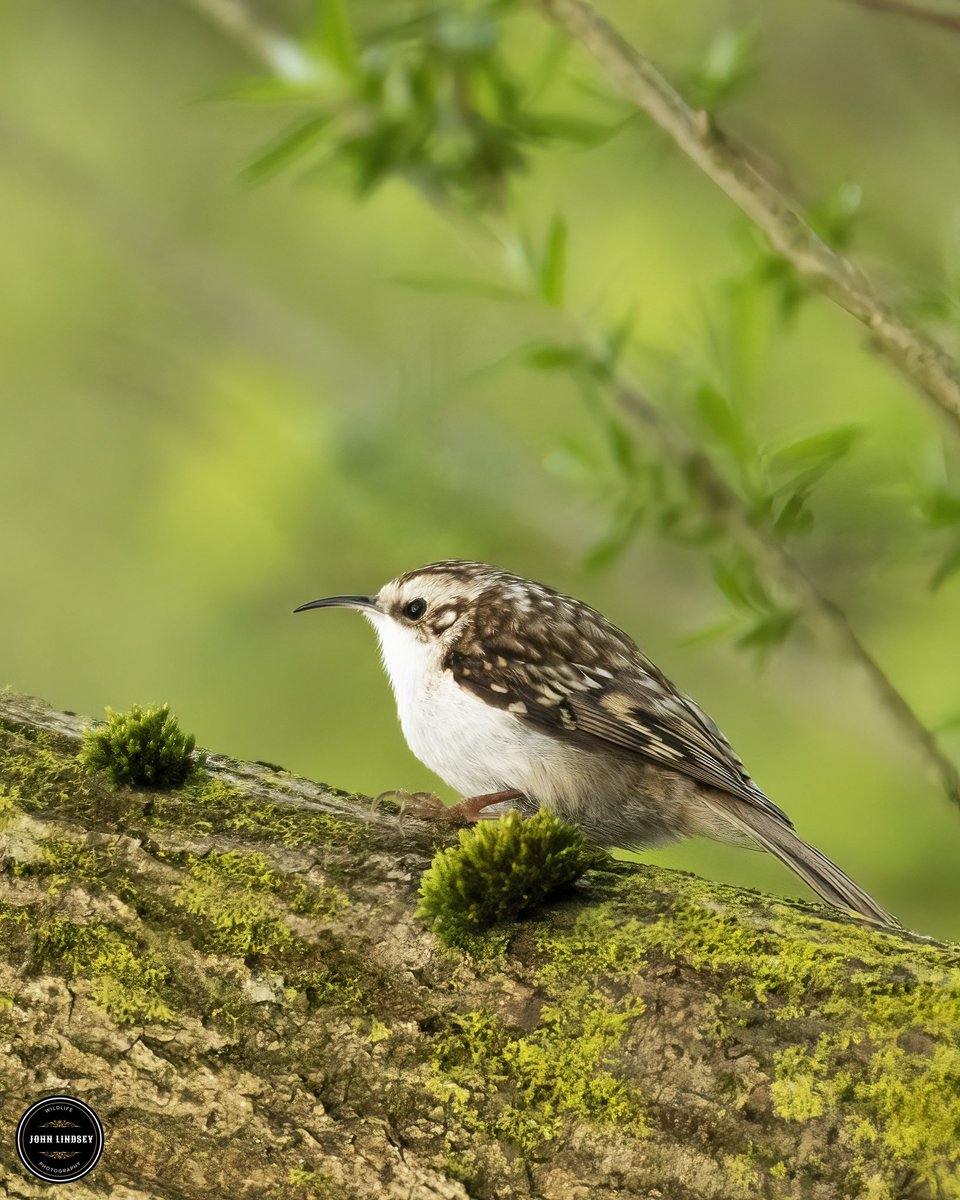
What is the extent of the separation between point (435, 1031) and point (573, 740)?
97cm

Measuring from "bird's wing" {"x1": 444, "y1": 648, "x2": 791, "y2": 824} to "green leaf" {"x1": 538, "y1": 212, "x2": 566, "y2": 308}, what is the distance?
90cm

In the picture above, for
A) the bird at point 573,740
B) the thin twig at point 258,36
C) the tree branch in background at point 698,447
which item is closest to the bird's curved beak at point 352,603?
the bird at point 573,740

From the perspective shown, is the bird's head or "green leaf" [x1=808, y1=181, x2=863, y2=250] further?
the bird's head

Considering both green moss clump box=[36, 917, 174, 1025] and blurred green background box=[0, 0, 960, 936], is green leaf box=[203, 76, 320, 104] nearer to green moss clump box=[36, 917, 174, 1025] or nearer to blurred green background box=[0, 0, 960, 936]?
blurred green background box=[0, 0, 960, 936]

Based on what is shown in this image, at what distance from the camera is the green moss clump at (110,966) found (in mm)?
2066

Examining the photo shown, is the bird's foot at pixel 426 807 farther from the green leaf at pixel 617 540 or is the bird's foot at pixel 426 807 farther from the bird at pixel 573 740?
the green leaf at pixel 617 540

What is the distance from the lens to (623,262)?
19.7 feet

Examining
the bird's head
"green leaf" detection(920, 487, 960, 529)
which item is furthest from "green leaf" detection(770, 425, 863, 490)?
the bird's head

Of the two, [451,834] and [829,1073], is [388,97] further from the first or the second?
[829,1073]

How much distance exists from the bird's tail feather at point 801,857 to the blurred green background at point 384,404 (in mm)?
306

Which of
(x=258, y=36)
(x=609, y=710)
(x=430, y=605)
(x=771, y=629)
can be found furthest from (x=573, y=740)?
(x=258, y=36)

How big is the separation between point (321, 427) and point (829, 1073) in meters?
2.86

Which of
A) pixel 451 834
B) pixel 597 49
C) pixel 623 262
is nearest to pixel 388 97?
pixel 597 49

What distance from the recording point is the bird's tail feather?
251cm
